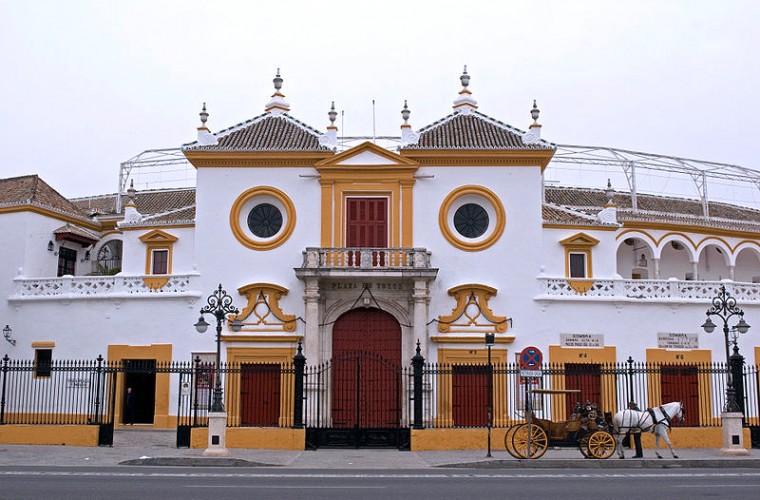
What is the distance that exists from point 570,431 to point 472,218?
10.9 m

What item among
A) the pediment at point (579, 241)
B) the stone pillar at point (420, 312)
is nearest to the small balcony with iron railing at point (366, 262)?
the stone pillar at point (420, 312)

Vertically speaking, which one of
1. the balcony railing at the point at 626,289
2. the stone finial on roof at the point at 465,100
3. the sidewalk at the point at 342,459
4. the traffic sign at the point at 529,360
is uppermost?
the stone finial on roof at the point at 465,100

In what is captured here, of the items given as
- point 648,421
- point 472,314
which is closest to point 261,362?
point 472,314

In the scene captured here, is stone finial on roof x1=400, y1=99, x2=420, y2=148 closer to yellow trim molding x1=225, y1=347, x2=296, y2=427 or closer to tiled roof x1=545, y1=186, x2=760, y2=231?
yellow trim molding x1=225, y1=347, x2=296, y2=427

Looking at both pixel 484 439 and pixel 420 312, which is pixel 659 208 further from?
pixel 484 439

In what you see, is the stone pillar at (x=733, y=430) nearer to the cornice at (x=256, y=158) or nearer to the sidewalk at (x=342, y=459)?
the sidewalk at (x=342, y=459)

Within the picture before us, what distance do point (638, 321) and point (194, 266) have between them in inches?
600

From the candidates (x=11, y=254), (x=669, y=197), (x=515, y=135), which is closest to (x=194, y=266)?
(x=11, y=254)

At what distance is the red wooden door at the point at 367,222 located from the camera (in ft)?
96.0

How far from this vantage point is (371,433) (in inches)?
897

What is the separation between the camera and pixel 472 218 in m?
29.8

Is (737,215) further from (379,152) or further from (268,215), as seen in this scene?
(268,215)

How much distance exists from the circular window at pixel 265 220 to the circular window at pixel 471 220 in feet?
20.3

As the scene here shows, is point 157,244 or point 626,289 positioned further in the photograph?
point 157,244
